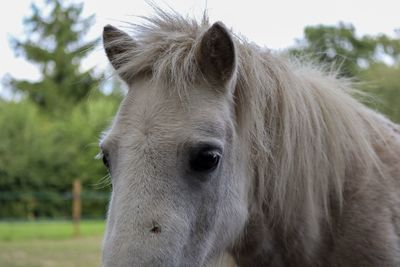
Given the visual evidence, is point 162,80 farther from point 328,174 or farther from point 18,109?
point 18,109

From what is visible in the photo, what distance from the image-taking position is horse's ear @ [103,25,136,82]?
2.80 metres

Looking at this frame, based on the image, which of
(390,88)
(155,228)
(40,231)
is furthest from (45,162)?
(155,228)

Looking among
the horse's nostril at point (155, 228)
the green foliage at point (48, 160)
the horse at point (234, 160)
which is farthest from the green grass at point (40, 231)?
the horse's nostril at point (155, 228)

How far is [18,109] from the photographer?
2802 cm

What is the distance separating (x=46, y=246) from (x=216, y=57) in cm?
1183

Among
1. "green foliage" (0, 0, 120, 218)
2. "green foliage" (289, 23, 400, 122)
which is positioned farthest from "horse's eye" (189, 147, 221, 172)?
"green foliage" (0, 0, 120, 218)

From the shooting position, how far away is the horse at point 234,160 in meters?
2.23

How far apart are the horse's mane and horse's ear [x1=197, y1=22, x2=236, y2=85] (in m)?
0.05

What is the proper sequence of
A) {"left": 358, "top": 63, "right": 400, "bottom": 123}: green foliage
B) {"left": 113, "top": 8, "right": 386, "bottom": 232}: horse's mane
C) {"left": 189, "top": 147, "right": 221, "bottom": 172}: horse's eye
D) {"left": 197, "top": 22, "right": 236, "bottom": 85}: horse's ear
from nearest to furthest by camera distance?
1. {"left": 189, "top": 147, "right": 221, "bottom": 172}: horse's eye
2. {"left": 197, "top": 22, "right": 236, "bottom": 85}: horse's ear
3. {"left": 113, "top": 8, "right": 386, "bottom": 232}: horse's mane
4. {"left": 358, "top": 63, "right": 400, "bottom": 123}: green foliage

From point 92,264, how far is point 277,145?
26.1 ft

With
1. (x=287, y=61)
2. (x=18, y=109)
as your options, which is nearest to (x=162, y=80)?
(x=287, y=61)

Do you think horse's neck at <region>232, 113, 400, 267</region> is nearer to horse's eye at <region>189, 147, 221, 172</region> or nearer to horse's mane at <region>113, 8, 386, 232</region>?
horse's mane at <region>113, 8, 386, 232</region>

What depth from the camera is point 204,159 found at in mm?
2346

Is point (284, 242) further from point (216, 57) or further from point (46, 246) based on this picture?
point (46, 246)
